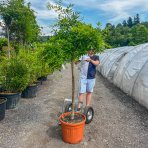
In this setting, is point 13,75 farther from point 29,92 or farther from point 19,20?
point 19,20

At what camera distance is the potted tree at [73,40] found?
154 inches

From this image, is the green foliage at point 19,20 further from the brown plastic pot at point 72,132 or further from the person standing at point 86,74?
the brown plastic pot at point 72,132

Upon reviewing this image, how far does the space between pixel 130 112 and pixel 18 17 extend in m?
8.74

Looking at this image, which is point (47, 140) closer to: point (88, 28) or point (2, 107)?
point (2, 107)

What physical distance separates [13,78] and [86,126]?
2.54m

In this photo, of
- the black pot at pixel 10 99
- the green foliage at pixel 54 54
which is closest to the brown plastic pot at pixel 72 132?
the green foliage at pixel 54 54

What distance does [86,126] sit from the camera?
5062 mm

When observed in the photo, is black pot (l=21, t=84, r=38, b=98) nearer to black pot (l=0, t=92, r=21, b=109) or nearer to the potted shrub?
the potted shrub

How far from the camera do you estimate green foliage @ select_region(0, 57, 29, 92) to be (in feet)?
21.3

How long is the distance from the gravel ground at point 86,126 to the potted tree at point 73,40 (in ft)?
0.81

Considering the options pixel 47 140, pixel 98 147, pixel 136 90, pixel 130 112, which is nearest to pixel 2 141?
pixel 47 140

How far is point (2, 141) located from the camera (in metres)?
4.31

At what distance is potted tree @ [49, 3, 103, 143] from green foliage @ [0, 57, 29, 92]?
8.77ft

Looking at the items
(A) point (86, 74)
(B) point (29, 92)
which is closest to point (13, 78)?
(B) point (29, 92)
